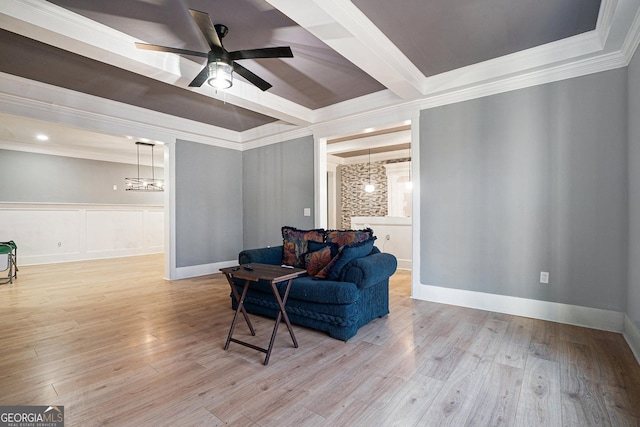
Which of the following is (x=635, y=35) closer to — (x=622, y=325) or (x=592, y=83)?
(x=592, y=83)

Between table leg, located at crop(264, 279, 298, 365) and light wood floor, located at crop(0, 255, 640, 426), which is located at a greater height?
table leg, located at crop(264, 279, 298, 365)

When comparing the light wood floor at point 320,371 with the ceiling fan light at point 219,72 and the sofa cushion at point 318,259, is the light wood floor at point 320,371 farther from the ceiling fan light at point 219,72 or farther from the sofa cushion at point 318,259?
the ceiling fan light at point 219,72

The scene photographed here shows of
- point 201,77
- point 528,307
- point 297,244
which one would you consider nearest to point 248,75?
point 201,77

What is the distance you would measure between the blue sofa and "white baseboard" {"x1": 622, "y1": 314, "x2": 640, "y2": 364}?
1.91 meters

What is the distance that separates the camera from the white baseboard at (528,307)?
283cm

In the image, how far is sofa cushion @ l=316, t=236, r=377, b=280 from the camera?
2885 millimetres

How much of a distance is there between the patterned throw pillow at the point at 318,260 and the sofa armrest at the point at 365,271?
1.10 ft

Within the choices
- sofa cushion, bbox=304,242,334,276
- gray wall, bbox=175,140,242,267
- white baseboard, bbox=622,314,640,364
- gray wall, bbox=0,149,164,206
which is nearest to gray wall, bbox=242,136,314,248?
gray wall, bbox=175,140,242,267

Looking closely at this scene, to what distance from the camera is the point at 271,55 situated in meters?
2.45

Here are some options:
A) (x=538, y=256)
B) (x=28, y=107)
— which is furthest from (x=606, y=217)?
(x=28, y=107)

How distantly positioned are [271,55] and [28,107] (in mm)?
3491

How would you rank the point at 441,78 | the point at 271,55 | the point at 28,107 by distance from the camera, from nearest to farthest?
the point at 271,55 → the point at 441,78 → the point at 28,107

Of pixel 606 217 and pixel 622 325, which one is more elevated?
pixel 606 217

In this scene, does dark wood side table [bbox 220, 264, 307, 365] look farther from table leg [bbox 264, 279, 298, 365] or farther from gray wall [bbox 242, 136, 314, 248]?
gray wall [bbox 242, 136, 314, 248]
